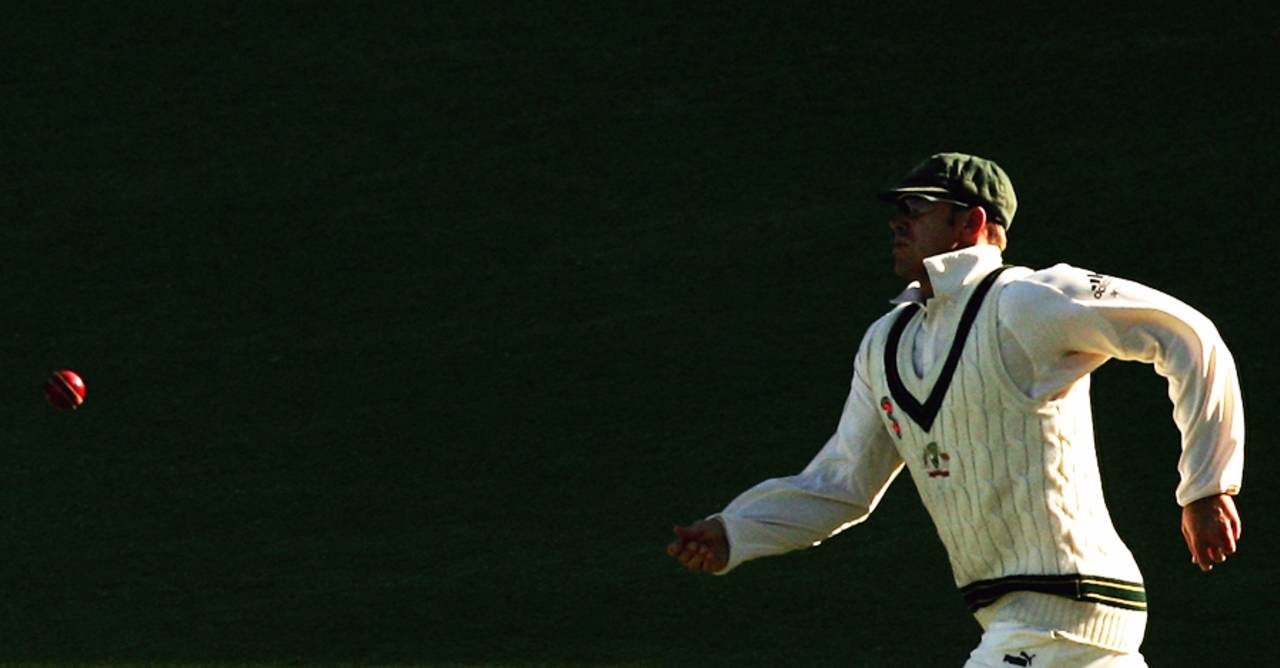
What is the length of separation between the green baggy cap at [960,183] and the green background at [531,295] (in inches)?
175

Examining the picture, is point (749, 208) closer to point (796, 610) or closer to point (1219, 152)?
point (1219, 152)

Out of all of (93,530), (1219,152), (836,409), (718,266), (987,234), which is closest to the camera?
(987,234)

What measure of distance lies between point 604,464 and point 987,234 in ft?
19.5

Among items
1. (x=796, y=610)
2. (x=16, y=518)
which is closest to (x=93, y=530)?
(x=16, y=518)

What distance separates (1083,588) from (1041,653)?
0.17m

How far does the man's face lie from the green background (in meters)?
4.39

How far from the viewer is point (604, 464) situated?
11352mm

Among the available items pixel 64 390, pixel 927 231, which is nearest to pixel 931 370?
pixel 927 231

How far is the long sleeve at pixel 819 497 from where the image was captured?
5.79 metres

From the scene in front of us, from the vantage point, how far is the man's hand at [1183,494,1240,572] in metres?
4.93

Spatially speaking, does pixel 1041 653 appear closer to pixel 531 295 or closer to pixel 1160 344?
pixel 1160 344

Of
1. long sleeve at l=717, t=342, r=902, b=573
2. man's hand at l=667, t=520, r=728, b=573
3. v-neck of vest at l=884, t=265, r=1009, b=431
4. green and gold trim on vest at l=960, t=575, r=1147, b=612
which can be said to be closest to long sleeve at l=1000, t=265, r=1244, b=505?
v-neck of vest at l=884, t=265, r=1009, b=431

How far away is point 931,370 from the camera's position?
541 cm

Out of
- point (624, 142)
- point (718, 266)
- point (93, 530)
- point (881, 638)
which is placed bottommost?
point (881, 638)
